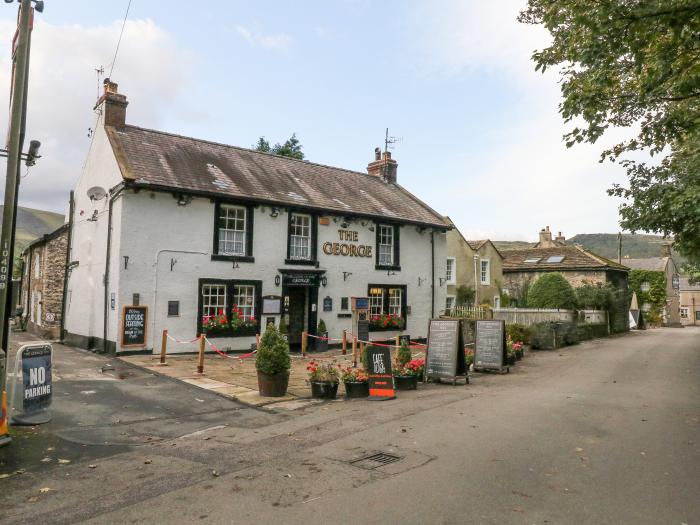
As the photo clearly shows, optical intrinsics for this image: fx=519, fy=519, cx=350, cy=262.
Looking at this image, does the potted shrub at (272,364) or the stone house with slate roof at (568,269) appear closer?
the potted shrub at (272,364)

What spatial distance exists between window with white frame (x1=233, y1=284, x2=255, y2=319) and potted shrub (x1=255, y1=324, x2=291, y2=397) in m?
8.22

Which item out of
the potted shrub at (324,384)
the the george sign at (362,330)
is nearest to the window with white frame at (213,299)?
the the george sign at (362,330)

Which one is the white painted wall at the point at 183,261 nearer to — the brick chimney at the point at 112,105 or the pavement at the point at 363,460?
the brick chimney at the point at 112,105

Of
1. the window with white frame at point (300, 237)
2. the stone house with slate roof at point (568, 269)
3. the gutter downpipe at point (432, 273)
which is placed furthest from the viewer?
the stone house with slate roof at point (568, 269)

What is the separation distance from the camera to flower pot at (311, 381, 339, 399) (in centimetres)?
1097

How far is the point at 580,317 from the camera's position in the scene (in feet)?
95.8

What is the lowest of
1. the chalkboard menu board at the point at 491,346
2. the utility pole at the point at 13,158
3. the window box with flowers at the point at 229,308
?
the chalkboard menu board at the point at 491,346

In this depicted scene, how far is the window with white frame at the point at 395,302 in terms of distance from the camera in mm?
23797

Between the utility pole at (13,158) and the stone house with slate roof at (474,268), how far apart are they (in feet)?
81.1

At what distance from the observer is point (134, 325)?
16500mm

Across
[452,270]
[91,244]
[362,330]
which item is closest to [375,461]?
[362,330]

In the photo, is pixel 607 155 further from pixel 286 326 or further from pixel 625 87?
pixel 286 326

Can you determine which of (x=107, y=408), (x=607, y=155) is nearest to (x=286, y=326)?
(x=107, y=408)

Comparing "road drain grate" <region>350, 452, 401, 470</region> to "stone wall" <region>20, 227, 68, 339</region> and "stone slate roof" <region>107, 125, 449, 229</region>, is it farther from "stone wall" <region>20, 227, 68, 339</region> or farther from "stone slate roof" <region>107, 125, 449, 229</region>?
"stone wall" <region>20, 227, 68, 339</region>
